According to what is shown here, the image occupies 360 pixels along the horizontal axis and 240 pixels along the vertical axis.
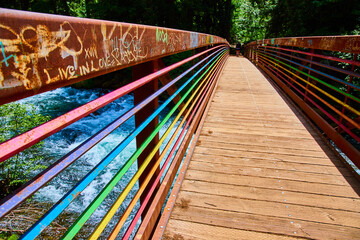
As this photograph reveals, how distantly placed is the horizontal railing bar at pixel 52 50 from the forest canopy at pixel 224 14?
1654 centimetres

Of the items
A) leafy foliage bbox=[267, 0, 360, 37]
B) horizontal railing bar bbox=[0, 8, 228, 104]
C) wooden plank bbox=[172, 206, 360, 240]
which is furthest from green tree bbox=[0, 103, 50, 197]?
leafy foliage bbox=[267, 0, 360, 37]

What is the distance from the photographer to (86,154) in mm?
11195

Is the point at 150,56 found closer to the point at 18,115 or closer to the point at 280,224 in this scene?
the point at 280,224

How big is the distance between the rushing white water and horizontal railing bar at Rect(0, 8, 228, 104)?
7463 millimetres

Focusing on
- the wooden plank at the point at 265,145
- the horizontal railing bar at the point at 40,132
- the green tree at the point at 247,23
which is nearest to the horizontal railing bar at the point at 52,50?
the horizontal railing bar at the point at 40,132

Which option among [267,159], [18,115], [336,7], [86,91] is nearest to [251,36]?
[336,7]

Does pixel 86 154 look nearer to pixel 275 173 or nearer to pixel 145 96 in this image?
pixel 275 173

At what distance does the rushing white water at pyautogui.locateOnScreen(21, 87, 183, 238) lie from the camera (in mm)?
8374

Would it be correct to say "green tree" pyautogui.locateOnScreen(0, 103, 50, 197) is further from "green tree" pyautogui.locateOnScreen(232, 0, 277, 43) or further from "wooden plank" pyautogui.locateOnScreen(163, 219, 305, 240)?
"green tree" pyautogui.locateOnScreen(232, 0, 277, 43)

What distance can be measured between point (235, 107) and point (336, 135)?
2113 millimetres

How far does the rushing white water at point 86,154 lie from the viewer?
8374 millimetres

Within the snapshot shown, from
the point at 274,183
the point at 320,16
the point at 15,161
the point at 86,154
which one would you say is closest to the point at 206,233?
the point at 274,183

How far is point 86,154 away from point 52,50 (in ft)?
36.8

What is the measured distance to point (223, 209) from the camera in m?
2.24
